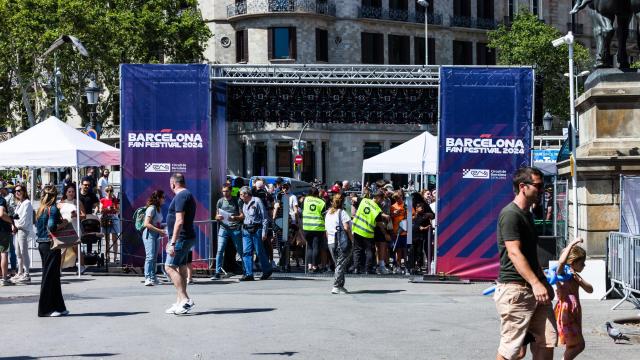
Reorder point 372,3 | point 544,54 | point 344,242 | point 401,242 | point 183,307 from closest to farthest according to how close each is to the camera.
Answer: point 183,307 → point 344,242 → point 401,242 → point 544,54 → point 372,3

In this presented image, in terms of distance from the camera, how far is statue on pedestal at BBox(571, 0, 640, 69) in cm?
1590

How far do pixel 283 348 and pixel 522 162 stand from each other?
856 cm

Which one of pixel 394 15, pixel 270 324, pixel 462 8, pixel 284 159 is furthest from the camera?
pixel 462 8

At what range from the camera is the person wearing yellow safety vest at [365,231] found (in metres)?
19.0

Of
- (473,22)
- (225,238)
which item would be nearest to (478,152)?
(225,238)

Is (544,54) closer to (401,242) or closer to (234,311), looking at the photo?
(401,242)

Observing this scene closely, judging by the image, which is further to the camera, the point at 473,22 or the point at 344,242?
the point at 473,22

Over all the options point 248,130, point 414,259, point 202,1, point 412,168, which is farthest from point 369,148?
point 414,259

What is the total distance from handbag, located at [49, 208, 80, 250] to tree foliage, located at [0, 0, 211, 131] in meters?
34.4

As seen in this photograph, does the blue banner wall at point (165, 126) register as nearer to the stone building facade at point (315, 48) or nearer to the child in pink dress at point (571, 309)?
the child in pink dress at point (571, 309)

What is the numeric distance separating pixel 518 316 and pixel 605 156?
862 cm

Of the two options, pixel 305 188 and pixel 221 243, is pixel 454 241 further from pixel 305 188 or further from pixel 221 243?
pixel 305 188

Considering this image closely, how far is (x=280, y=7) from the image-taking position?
55969 mm

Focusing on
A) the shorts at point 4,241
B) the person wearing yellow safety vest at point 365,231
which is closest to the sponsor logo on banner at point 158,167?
the shorts at point 4,241
